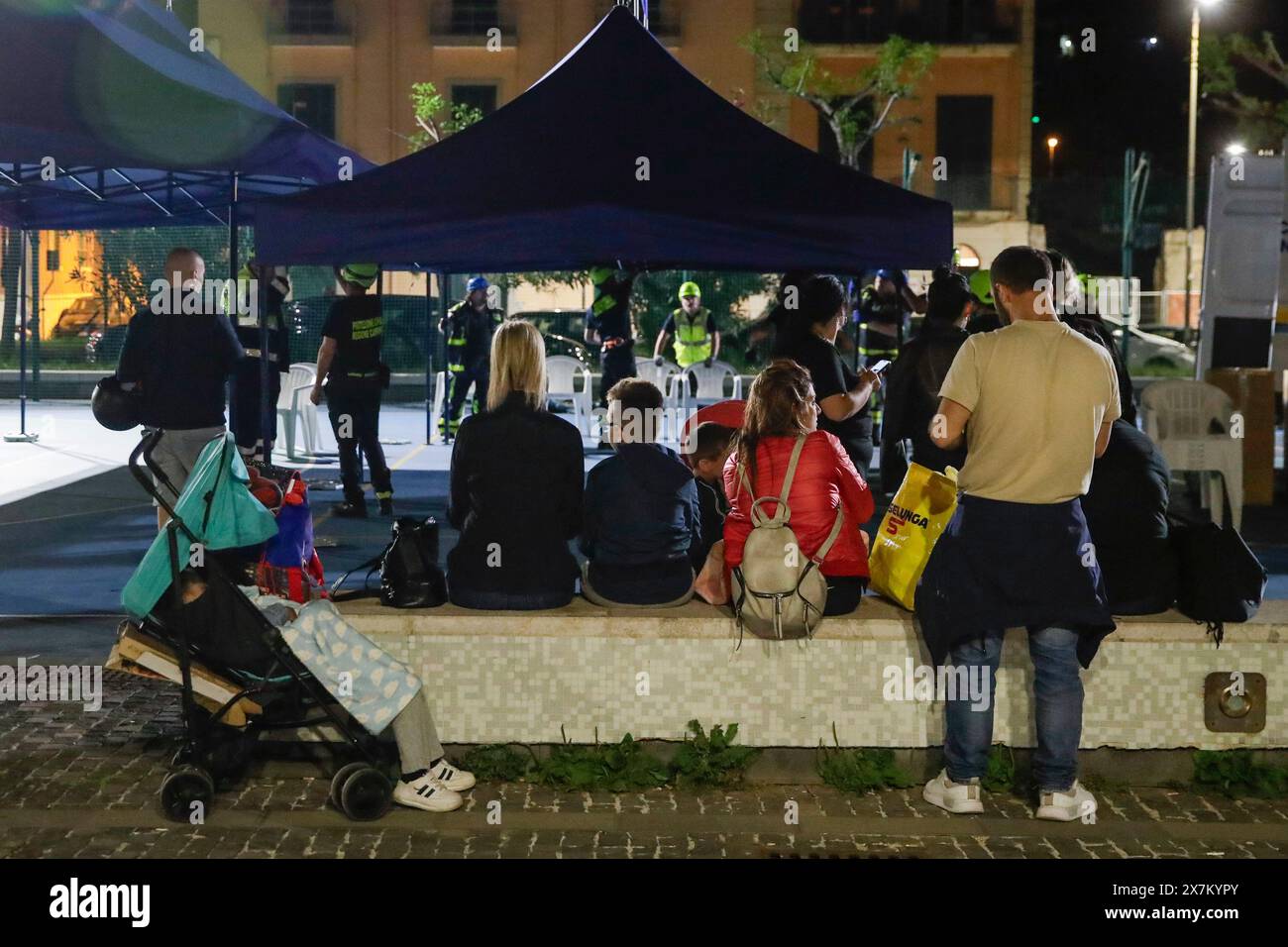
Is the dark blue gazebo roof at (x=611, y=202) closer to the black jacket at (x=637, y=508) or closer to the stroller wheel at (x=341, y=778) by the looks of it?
the black jacket at (x=637, y=508)

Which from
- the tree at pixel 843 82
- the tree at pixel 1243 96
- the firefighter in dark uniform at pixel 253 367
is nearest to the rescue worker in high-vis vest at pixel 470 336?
the firefighter in dark uniform at pixel 253 367

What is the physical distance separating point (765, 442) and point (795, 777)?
3.85ft

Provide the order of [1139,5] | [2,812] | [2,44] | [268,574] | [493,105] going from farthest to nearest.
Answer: [1139,5], [493,105], [2,44], [268,574], [2,812]

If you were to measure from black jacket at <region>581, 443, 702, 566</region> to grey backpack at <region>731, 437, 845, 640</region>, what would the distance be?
0.37 meters

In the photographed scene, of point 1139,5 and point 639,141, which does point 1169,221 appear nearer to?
point 1139,5

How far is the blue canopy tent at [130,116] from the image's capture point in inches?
355

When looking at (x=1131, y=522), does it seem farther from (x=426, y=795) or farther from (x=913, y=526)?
(x=426, y=795)

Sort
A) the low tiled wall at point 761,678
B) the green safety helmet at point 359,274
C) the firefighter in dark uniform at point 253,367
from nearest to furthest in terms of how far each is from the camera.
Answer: the low tiled wall at point 761,678, the firefighter in dark uniform at point 253,367, the green safety helmet at point 359,274

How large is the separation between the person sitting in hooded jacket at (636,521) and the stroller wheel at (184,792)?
1.51 m

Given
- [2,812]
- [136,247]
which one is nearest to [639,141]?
[2,812]

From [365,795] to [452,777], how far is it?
0.36 meters

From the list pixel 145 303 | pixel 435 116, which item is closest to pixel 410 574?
pixel 145 303

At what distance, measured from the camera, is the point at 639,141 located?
759cm

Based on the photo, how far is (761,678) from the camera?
598cm
